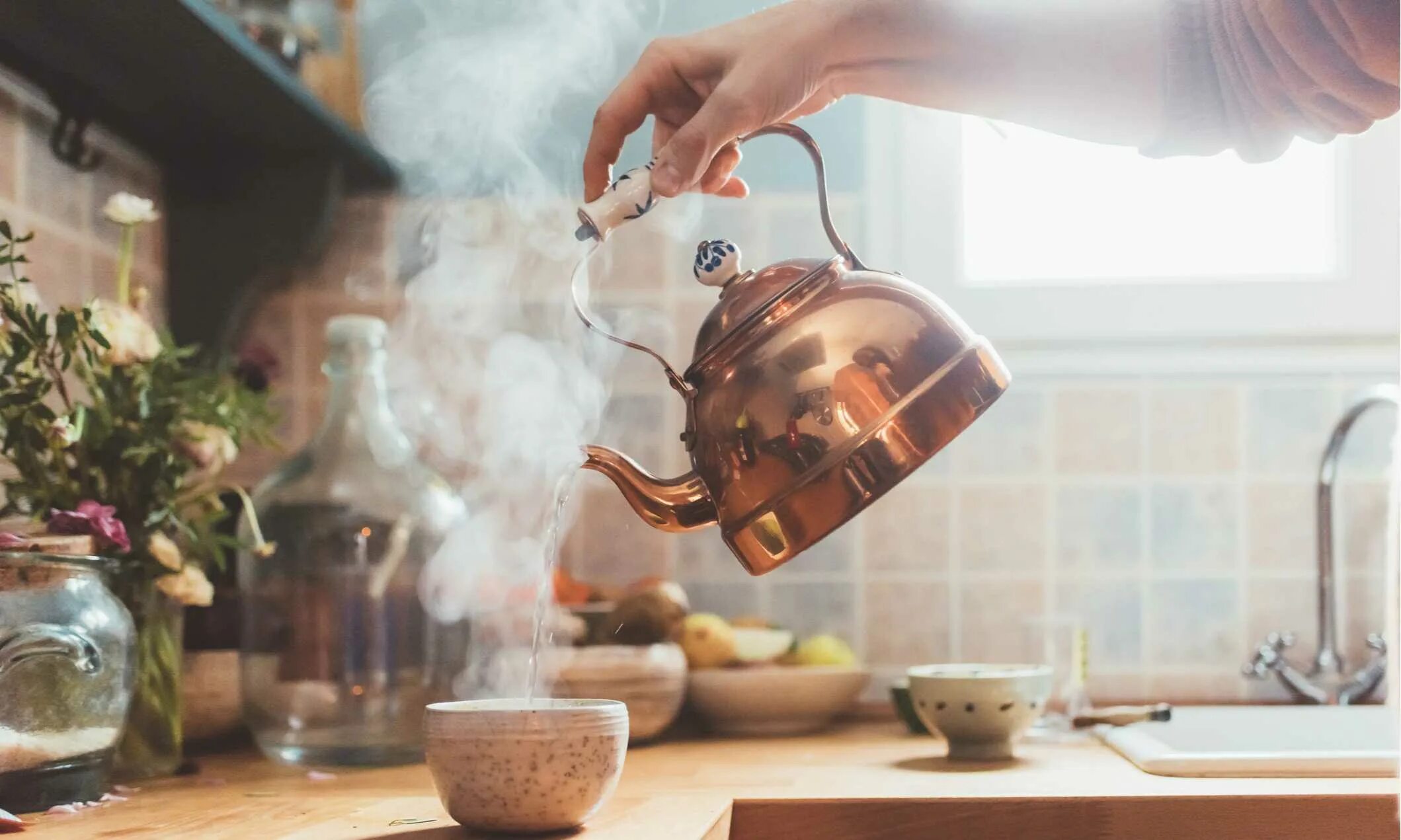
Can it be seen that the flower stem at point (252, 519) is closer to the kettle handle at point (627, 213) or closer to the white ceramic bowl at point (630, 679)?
the white ceramic bowl at point (630, 679)

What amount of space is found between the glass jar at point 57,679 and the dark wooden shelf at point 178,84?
20.2 inches

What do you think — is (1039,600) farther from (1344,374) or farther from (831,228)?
(831,228)

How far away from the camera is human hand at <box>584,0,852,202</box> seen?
89cm

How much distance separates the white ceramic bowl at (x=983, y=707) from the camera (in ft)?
4.19

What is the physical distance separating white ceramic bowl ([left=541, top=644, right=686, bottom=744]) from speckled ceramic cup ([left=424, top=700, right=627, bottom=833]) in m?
0.53

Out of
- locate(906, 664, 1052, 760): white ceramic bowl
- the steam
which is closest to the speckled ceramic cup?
locate(906, 664, 1052, 760): white ceramic bowl

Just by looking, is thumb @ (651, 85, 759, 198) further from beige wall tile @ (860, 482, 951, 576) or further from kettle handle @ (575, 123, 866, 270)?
beige wall tile @ (860, 482, 951, 576)

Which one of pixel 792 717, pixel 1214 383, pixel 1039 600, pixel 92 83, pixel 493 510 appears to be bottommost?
pixel 792 717

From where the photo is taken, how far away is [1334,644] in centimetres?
162

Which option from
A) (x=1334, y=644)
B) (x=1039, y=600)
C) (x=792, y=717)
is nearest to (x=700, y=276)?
(x=792, y=717)

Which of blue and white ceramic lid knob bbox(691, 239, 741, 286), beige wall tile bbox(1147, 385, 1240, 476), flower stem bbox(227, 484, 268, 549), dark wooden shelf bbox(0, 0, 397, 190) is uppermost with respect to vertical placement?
dark wooden shelf bbox(0, 0, 397, 190)

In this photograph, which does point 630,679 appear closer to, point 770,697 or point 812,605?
point 770,697

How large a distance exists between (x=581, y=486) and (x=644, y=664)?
37 centimetres

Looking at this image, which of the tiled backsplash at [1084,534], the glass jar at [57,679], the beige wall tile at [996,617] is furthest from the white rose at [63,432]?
the beige wall tile at [996,617]
